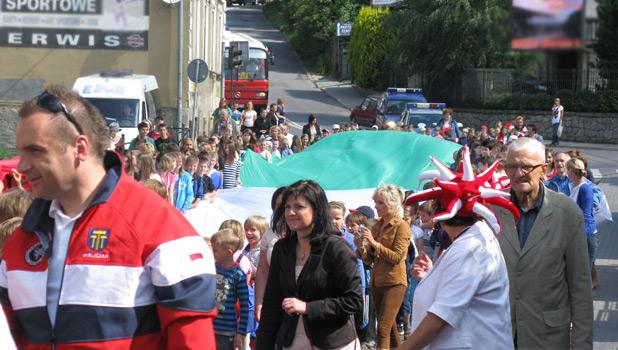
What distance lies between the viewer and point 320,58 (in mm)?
73938

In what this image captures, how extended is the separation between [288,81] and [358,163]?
167 feet

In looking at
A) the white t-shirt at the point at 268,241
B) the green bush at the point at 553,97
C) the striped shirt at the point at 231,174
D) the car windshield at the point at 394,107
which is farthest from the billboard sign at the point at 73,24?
the white t-shirt at the point at 268,241

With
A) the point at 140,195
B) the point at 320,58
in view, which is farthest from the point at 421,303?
the point at 320,58

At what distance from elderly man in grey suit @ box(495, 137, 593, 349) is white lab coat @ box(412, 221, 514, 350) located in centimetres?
102

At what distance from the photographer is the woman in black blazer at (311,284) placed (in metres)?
6.17

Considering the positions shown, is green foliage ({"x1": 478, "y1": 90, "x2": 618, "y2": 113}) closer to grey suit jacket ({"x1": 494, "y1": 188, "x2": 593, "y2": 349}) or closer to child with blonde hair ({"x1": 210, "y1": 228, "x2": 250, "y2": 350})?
grey suit jacket ({"x1": 494, "y1": 188, "x2": 593, "y2": 349})

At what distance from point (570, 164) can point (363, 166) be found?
17.7 ft

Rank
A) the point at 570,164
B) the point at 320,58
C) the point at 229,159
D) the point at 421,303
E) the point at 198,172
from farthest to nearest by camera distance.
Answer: the point at 320,58, the point at 229,159, the point at 198,172, the point at 570,164, the point at 421,303

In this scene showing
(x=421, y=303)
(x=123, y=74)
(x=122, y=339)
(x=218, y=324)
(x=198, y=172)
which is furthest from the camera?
(x=123, y=74)

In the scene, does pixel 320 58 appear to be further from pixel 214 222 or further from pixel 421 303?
pixel 421 303

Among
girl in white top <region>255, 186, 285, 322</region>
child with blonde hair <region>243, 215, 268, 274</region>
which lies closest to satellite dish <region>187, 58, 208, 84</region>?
child with blonde hair <region>243, 215, 268, 274</region>

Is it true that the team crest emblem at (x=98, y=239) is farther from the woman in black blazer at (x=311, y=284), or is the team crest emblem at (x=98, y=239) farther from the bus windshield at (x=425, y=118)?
the bus windshield at (x=425, y=118)

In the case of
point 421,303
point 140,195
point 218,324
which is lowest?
point 218,324

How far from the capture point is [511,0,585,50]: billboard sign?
1.96 metres
